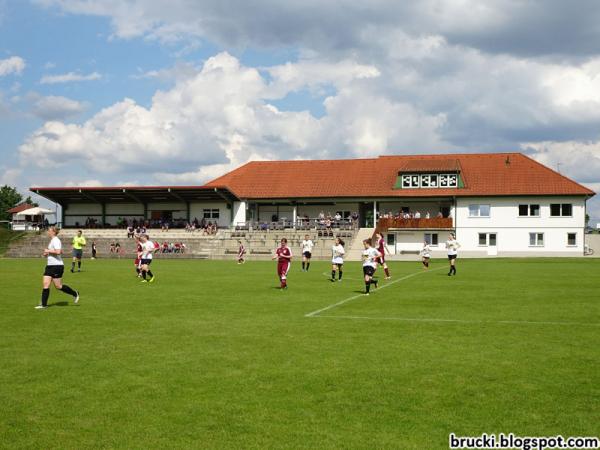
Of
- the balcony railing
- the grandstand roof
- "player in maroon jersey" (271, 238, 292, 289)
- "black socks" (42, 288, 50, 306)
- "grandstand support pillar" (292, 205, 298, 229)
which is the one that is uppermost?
the grandstand roof

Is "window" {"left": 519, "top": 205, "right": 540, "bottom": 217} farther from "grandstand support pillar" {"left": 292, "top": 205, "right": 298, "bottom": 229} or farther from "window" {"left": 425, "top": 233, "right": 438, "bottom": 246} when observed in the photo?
"grandstand support pillar" {"left": 292, "top": 205, "right": 298, "bottom": 229}

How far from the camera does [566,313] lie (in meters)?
14.7

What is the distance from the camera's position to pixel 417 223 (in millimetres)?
61312

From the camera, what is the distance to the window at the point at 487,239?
61.5 m

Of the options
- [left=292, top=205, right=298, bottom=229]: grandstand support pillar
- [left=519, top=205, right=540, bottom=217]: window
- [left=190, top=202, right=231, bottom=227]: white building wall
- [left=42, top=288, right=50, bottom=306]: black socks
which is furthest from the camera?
[left=190, top=202, right=231, bottom=227]: white building wall

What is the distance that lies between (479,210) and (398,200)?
7.79m

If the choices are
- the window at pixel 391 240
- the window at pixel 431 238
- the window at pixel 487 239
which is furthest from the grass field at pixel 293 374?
the window at pixel 487 239

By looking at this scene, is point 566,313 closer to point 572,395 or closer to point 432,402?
point 572,395

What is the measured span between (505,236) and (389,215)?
1094 cm

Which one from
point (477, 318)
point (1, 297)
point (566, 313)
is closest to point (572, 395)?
point (477, 318)

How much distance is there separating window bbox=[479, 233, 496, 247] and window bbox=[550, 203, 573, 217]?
562 centimetres

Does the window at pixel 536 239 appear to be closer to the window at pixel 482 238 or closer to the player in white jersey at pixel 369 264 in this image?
the window at pixel 482 238

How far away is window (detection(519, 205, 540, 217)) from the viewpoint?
200 ft

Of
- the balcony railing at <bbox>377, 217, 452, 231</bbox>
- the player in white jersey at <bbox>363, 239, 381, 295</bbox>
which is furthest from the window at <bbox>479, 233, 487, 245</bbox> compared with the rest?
the player in white jersey at <bbox>363, 239, 381, 295</bbox>
